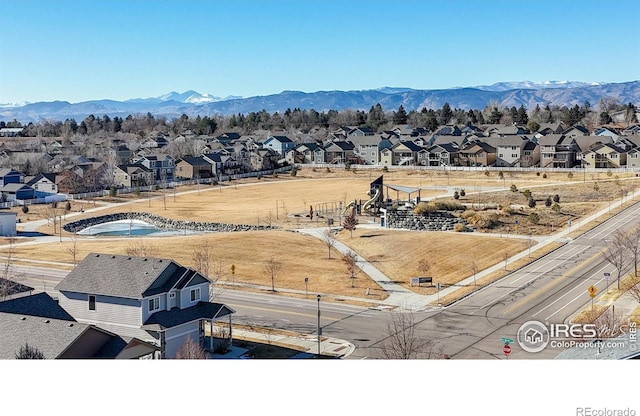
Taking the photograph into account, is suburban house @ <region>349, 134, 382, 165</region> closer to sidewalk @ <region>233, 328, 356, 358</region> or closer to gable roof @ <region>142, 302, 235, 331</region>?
sidewalk @ <region>233, 328, 356, 358</region>

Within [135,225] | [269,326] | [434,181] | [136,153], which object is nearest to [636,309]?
[269,326]

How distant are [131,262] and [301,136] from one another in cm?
7558

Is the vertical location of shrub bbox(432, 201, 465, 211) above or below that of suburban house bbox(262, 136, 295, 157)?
below

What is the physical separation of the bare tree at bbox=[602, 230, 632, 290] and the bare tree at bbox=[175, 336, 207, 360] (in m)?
13.1

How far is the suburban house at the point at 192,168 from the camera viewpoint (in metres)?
65.6

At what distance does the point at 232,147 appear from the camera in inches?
3095

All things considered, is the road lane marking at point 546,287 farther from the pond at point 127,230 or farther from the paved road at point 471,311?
the pond at point 127,230

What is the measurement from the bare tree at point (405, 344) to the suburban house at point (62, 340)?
19.2ft

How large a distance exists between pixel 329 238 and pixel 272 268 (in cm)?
702

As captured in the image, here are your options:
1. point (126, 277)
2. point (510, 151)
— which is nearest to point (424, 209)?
point (126, 277)

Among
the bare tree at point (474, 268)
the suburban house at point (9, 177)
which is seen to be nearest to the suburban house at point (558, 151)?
the bare tree at point (474, 268)

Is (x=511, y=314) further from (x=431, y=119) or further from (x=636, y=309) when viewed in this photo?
(x=431, y=119)

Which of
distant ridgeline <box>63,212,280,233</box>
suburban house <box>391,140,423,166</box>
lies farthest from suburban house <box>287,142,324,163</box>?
distant ridgeline <box>63,212,280,233</box>

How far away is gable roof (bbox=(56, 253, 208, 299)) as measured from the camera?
1967 centimetres
